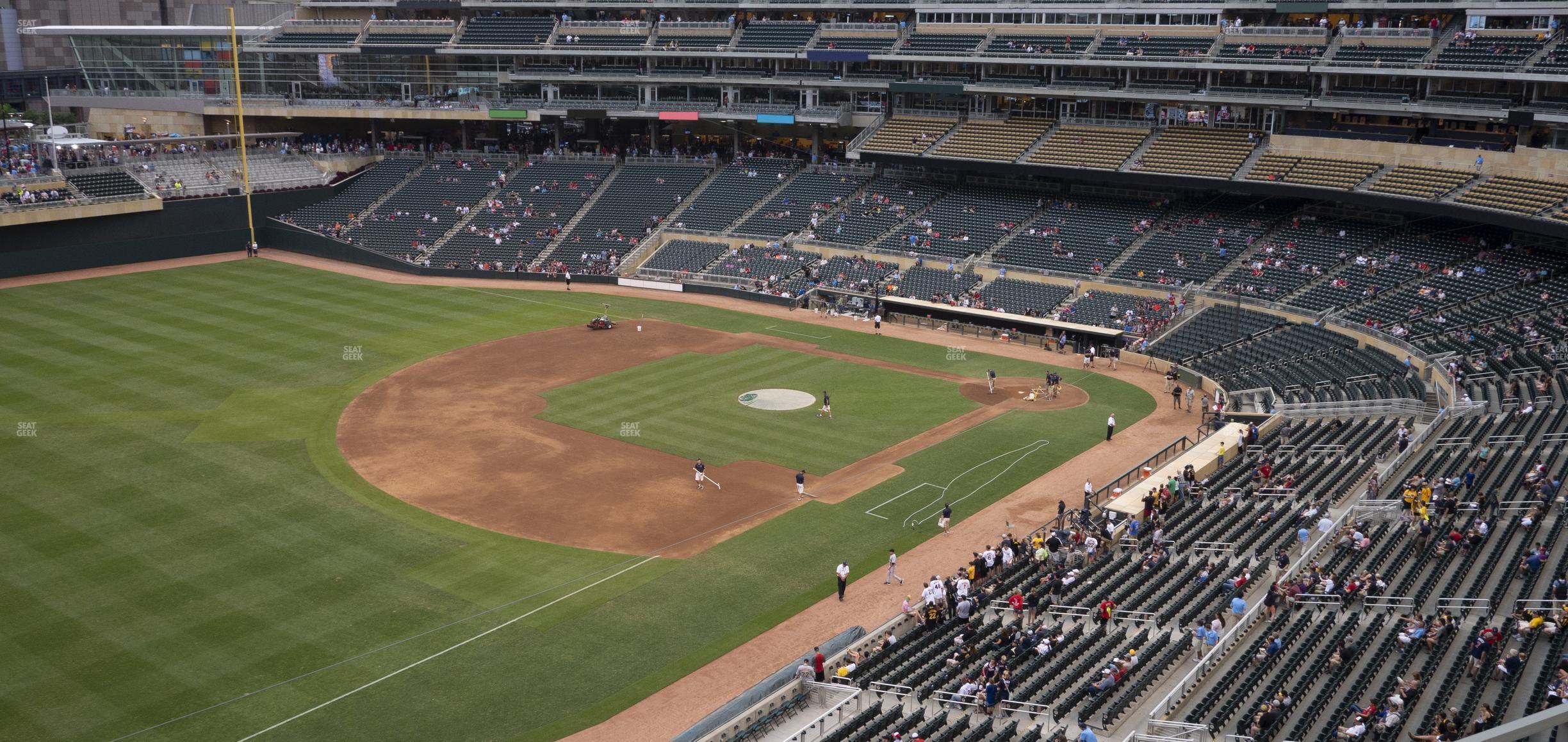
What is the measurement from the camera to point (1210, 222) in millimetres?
64500

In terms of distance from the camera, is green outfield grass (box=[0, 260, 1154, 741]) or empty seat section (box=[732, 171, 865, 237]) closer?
green outfield grass (box=[0, 260, 1154, 741])

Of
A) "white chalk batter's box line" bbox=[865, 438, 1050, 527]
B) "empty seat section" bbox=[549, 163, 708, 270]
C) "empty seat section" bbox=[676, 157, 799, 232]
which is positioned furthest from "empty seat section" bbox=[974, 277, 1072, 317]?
"empty seat section" bbox=[549, 163, 708, 270]

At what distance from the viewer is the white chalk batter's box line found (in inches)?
1492

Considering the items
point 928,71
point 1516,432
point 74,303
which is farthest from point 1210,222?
point 74,303

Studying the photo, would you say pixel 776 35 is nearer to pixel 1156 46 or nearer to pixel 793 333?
pixel 1156 46

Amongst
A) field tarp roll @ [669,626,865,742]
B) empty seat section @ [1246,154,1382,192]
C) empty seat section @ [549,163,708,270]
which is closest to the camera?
field tarp roll @ [669,626,865,742]

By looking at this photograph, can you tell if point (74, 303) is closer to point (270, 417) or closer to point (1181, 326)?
point (270, 417)

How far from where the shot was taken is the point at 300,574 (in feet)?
107

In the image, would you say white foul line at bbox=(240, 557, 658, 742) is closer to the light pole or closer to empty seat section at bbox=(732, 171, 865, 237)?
empty seat section at bbox=(732, 171, 865, 237)

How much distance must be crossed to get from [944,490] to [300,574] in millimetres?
20381

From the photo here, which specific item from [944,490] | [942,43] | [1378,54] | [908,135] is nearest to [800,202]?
[908,135]

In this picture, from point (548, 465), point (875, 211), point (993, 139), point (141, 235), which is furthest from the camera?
point (141, 235)

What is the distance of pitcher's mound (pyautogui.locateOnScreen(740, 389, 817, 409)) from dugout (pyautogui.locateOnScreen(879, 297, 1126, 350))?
14.8 meters

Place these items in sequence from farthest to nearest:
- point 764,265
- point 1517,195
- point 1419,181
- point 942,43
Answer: point 942,43
point 764,265
point 1419,181
point 1517,195
